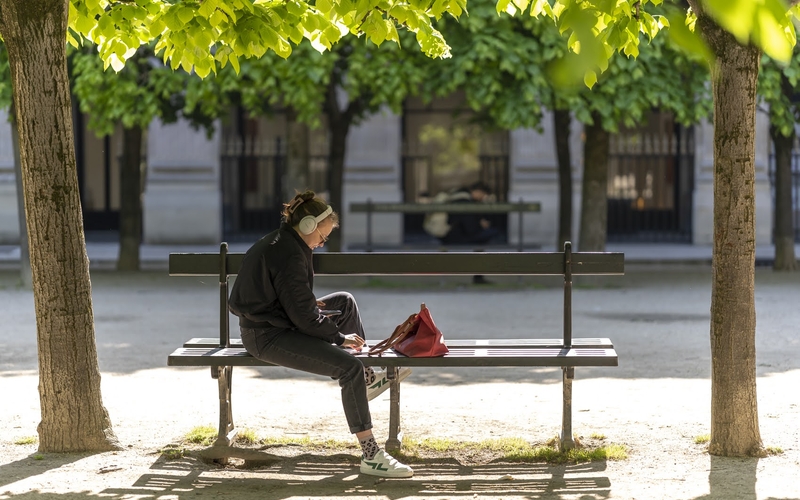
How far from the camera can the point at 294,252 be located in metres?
5.89

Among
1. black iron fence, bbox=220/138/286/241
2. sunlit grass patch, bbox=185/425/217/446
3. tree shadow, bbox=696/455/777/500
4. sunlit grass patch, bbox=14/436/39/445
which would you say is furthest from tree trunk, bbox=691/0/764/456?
black iron fence, bbox=220/138/286/241

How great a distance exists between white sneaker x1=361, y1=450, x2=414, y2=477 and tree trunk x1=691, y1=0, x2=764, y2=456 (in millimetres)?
1539

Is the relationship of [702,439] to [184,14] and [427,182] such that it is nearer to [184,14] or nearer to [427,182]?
[184,14]

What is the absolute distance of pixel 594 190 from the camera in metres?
16.3

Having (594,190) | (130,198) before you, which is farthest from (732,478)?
(130,198)

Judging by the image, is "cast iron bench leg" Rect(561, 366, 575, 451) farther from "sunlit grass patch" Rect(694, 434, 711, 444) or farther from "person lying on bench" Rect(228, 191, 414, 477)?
"person lying on bench" Rect(228, 191, 414, 477)

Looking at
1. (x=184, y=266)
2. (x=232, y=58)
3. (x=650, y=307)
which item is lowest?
(x=650, y=307)

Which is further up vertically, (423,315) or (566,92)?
(566,92)

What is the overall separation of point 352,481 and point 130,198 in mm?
13513

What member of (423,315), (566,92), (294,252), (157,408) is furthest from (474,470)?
(566,92)

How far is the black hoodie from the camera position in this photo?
5.85 m

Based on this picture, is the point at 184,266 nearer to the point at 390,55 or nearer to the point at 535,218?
the point at 390,55

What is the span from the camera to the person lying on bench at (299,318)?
5.81 m

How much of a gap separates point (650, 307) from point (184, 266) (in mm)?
8343
